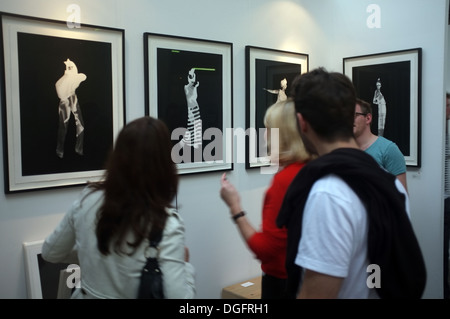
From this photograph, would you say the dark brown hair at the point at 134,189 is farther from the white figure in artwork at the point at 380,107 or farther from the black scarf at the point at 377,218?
the white figure in artwork at the point at 380,107

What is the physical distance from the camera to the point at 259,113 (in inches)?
145

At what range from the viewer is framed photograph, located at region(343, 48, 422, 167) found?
3.66 metres

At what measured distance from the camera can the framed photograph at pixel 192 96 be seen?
118 inches

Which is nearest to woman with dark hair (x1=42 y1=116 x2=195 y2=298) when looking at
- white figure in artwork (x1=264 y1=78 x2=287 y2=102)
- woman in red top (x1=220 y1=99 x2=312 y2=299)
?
woman in red top (x1=220 y1=99 x2=312 y2=299)

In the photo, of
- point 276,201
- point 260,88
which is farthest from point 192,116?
point 276,201

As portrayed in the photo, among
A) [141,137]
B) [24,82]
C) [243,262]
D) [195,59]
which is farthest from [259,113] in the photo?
[141,137]

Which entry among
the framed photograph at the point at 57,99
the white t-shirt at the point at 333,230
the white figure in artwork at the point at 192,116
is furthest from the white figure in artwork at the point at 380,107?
the white t-shirt at the point at 333,230

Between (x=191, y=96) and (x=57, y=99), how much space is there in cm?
103

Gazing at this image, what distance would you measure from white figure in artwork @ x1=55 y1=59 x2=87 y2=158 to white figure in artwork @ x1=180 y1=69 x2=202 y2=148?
806 mm

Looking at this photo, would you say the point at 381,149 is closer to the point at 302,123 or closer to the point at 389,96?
the point at 389,96

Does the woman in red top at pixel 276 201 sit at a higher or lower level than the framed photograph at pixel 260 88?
lower

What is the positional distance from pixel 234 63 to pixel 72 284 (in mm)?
2136

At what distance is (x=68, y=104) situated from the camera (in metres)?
2.58

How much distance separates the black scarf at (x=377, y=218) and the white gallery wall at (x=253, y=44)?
181cm
